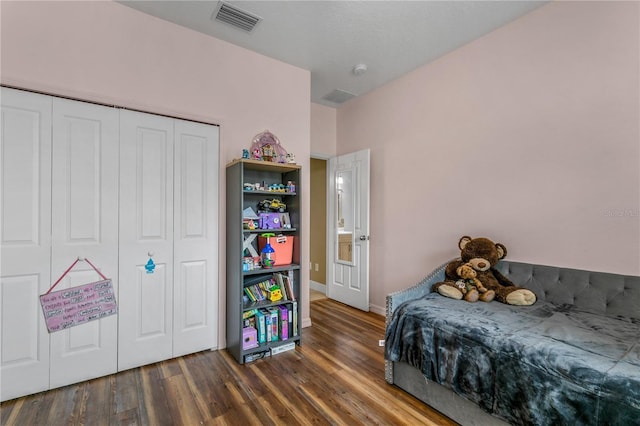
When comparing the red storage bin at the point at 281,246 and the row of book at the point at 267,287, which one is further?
the red storage bin at the point at 281,246

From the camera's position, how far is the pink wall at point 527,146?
79.0 inches

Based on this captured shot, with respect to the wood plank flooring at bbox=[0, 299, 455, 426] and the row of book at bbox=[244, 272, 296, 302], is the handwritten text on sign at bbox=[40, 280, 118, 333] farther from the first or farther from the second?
the row of book at bbox=[244, 272, 296, 302]

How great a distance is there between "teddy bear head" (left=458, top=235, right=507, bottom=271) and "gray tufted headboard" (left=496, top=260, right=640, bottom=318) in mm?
153

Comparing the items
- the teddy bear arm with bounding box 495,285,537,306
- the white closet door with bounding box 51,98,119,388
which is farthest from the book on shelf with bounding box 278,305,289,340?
the teddy bear arm with bounding box 495,285,537,306

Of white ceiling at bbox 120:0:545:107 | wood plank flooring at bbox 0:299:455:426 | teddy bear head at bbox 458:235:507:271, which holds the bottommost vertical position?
wood plank flooring at bbox 0:299:455:426

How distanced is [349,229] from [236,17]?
2.71m

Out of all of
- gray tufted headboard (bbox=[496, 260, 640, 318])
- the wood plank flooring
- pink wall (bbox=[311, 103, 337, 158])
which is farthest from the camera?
pink wall (bbox=[311, 103, 337, 158])

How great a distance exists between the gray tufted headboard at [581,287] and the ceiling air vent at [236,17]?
3.02m

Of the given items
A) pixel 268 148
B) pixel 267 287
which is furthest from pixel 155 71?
pixel 267 287

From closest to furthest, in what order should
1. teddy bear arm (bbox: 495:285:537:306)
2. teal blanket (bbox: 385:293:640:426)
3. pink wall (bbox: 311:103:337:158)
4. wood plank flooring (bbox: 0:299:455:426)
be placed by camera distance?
teal blanket (bbox: 385:293:640:426), wood plank flooring (bbox: 0:299:455:426), teddy bear arm (bbox: 495:285:537:306), pink wall (bbox: 311:103:337:158)

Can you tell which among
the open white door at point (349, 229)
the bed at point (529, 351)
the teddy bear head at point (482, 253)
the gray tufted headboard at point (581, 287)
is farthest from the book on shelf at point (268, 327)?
the gray tufted headboard at point (581, 287)

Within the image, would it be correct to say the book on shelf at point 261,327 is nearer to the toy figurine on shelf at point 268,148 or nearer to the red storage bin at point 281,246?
the red storage bin at point 281,246

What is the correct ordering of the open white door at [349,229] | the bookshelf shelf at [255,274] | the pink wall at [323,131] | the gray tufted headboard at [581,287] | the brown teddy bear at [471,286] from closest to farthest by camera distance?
the gray tufted headboard at [581,287], the brown teddy bear at [471,286], the bookshelf shelf at [255,274], the open white door at [349,229], the pink wall at [323,131]

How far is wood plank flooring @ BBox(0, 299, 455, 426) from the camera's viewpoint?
179cm
